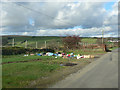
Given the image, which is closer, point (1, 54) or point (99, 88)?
point (99, 88)

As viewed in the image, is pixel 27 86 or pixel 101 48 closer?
pixel 27 86

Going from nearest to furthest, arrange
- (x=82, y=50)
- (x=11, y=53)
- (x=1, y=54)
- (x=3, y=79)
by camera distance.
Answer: (x=3, y=79) → (x=1, y=54) → (x=11, y=53) → (x=82, y=50)

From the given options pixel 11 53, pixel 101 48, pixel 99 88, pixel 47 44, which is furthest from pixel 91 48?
pixel 99 88

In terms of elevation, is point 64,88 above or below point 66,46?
below

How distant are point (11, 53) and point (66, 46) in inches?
397

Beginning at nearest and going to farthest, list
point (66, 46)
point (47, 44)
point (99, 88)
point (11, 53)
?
point (99, 88), point (11, 53), point (66, 46), point (47, 44)

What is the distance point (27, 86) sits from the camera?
6848mm

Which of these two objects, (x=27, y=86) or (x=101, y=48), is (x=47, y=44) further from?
(x=27, y=86)

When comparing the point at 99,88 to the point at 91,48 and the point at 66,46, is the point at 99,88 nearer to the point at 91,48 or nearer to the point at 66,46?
the point at 66,46

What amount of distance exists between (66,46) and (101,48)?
19.0 meters

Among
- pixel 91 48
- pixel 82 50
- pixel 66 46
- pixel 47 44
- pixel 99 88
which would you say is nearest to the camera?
pixel 99 88

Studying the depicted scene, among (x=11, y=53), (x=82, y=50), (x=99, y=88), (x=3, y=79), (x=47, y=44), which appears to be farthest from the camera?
(x=82, y=50)

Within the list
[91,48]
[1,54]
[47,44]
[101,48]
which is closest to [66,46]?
[47,44]

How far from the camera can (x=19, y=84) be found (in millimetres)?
7027
